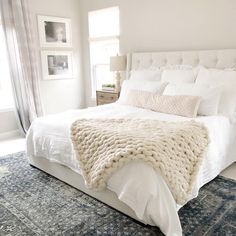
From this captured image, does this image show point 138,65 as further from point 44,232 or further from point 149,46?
point 44,232

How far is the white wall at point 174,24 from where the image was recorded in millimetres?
3283

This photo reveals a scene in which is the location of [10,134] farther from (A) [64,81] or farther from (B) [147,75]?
(B) [147,75]

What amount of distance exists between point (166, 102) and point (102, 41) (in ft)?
8.09

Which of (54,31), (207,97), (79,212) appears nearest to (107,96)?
(54,31)

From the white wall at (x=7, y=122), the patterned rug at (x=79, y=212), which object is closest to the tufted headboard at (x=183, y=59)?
the patterned rug at (x=79, y=212)

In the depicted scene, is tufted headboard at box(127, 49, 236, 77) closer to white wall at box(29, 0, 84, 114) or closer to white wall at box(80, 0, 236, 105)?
white wall at box(80, 0, 236, 105)

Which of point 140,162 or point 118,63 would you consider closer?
point 140,162

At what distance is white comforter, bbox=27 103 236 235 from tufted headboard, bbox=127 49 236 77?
0.93 metres

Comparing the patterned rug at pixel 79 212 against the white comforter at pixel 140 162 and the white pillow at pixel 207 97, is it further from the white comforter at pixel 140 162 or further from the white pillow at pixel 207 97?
the white pillow at pixel 207 97

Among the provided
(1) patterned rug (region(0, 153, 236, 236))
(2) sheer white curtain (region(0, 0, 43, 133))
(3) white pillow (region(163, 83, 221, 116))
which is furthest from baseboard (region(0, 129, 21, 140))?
(3) white pillow (region(163, 83, 221, 116))

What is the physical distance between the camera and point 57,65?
190 inches

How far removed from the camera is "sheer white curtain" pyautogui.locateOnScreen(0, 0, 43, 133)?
4000 millimetres

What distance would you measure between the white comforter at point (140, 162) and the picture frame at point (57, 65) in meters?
1.90

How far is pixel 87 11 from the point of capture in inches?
192
